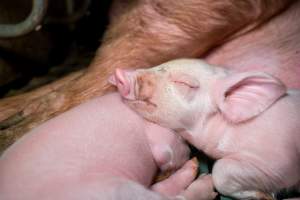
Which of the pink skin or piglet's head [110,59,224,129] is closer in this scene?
the pink skin

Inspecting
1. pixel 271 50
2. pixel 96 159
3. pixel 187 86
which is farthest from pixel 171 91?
pixel 271 50

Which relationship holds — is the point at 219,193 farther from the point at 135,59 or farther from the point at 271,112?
the point at 135,59

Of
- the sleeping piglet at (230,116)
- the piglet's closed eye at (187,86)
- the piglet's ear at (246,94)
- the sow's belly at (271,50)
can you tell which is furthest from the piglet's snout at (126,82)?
the sow's belly at (271,50)

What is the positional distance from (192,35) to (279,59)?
0.34 metres

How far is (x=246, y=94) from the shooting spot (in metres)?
1.62

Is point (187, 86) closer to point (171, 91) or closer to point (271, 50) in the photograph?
point (171, 91)

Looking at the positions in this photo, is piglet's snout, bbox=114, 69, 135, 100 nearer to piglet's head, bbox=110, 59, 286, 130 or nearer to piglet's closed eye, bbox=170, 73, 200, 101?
piglet's head, bbox=110, 59, 286, 130

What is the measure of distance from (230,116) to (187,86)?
17cm

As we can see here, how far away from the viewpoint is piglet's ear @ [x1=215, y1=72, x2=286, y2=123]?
1580 mm

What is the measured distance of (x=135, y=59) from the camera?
1996 millimetres

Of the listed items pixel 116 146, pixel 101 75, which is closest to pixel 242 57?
pixel 101 75

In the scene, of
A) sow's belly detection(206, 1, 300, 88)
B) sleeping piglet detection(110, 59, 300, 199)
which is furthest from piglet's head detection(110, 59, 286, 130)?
sow's belly detection(206, 1, 300, 88)

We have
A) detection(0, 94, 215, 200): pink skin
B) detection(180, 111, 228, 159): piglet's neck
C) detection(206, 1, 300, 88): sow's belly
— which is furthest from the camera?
detection(206, 1, 300, 88): sow's belly

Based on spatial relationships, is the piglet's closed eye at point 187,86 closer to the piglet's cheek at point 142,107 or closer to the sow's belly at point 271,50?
the piglet's cheek at point 142,107
